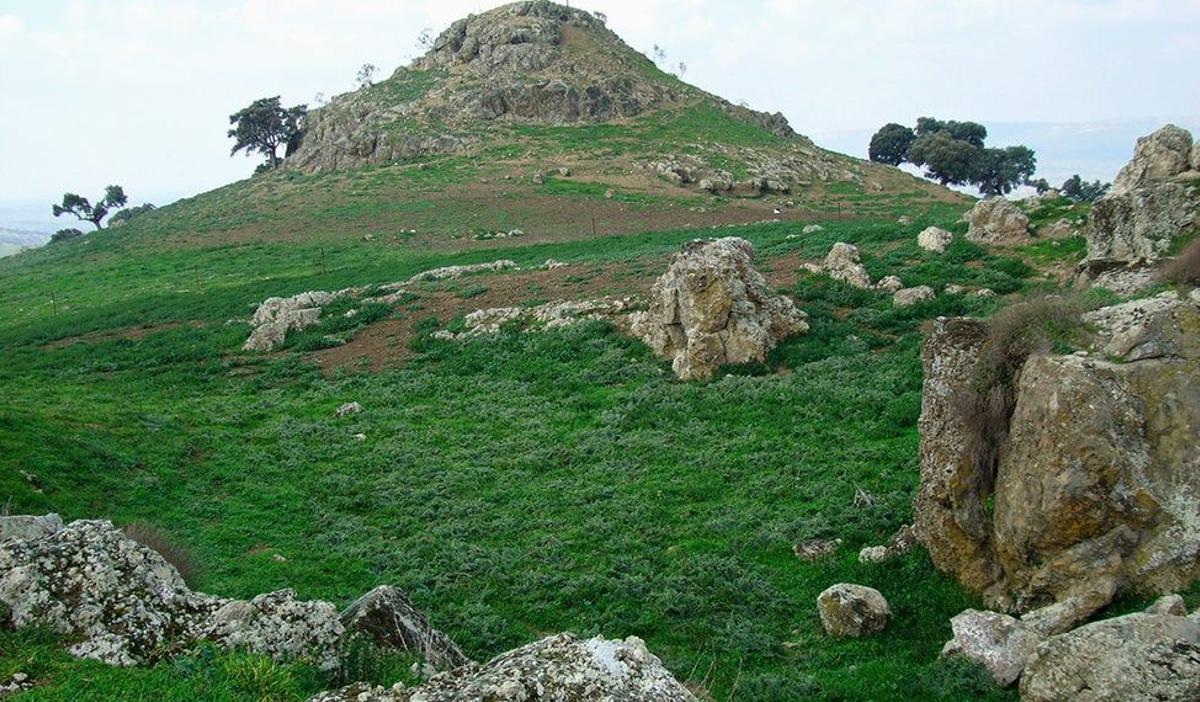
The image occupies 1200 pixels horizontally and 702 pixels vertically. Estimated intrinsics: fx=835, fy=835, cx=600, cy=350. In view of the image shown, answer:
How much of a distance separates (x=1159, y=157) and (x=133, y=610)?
28067 millimetres

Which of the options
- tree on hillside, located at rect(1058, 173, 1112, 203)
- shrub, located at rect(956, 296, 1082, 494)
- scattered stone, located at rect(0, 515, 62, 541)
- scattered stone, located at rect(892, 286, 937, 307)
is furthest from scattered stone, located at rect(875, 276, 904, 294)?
tree on hillside, located at rect(1058, 173, 1112, 203)

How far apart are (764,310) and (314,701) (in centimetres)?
1888

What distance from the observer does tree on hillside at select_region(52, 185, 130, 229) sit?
84.9m

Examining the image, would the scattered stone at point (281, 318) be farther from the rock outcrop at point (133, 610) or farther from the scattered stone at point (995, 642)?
the scattered stone at point (995, 642)

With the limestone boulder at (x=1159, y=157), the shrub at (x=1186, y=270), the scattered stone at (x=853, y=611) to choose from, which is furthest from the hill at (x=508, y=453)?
the shrub at (x=1186, y=270)

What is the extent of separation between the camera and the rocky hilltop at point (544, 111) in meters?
71.8

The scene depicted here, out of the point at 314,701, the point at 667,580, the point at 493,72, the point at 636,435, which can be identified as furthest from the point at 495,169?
the point at 314,701

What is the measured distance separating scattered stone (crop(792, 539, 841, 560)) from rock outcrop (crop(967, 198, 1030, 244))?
19.8 m

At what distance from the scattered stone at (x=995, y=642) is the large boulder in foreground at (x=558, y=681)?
4.29 metres

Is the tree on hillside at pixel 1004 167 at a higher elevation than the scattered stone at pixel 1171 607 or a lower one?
higher

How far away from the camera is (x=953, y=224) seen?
1232 inches

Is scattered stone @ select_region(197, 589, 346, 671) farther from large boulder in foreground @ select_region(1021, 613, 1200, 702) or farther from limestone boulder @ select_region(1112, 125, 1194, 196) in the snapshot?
limestone boulder @ select_region(1112, 125, 1194, 196)

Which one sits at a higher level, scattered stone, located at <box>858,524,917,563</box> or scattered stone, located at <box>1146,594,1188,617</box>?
scattered stone, located at <box>1146,594,1188,617</box>

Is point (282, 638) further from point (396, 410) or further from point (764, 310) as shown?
point (764, 310)
